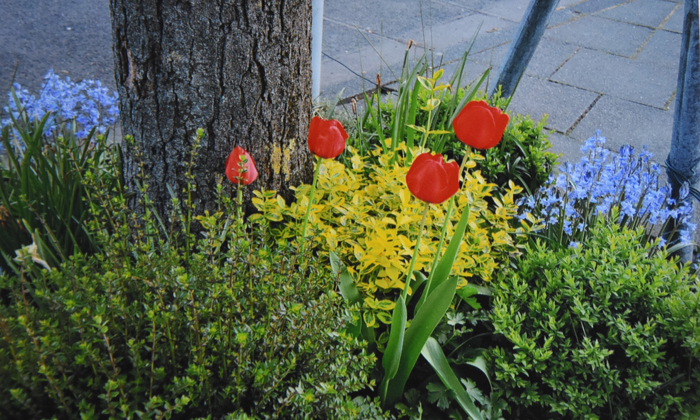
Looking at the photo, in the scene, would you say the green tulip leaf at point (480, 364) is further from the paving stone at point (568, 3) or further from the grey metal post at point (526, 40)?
the paving stone at point (568, 3)

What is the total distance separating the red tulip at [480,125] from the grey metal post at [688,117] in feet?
4.42

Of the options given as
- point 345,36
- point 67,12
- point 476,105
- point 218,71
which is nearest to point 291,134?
point 218,71

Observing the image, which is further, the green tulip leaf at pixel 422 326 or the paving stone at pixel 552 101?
the paving stone at pixel 552 101

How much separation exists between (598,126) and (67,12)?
5268 millimetres

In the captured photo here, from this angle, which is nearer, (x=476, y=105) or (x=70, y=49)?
(x=476, y=105)

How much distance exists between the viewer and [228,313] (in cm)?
126

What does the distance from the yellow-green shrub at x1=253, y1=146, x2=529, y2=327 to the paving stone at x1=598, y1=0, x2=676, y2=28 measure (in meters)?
5.44

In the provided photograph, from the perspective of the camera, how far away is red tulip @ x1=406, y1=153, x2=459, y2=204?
1.25 m

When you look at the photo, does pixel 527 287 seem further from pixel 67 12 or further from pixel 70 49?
pixel 67 12

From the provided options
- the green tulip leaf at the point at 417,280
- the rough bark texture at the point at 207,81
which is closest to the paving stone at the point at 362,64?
the rough bark texture at the point at 207,81

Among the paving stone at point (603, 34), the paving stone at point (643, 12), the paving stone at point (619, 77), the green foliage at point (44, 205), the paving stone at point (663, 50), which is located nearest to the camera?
the green foliage at point (44, 205)

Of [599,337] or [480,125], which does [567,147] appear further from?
[480,125]

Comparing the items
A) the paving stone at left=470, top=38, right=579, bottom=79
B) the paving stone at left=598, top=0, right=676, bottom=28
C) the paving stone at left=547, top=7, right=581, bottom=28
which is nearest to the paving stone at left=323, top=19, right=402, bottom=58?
the paving stone at left=470, top=38, right=579, bottom=79

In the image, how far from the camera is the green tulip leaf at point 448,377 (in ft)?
4.94
